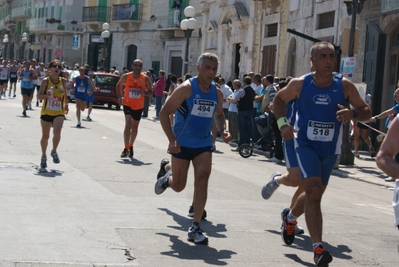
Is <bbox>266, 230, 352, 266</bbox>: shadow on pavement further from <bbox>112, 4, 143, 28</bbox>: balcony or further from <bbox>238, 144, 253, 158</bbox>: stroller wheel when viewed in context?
<bbox>112, 4, 143, 28</bbox>: balcony

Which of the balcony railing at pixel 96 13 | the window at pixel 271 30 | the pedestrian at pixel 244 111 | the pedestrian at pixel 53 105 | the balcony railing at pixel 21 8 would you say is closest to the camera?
the pedestrian at pixel 53 105

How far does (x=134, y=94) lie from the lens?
15414 millimetres

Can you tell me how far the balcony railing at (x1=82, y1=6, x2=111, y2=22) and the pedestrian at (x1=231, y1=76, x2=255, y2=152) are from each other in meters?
37.3

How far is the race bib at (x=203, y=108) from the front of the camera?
8.22m

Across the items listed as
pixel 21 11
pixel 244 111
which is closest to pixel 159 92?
pixel 244 111

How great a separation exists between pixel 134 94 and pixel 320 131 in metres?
8.61

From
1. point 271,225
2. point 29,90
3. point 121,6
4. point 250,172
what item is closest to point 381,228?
point 271,225

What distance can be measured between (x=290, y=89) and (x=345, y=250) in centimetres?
167

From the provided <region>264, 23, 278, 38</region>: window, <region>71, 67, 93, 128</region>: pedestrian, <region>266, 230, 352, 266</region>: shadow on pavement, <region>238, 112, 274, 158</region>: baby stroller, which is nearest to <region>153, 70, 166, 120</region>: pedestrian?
<region>264, 23, 278, 38</region>: window

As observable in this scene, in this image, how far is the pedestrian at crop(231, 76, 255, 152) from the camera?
19.3m

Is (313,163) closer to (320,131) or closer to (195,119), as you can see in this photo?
(320,131)

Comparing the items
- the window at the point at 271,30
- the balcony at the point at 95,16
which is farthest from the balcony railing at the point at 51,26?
the window at the point at 271,30

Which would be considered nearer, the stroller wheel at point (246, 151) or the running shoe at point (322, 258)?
the running shoe at point (322, 258)

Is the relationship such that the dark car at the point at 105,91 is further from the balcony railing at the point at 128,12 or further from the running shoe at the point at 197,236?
the running shoe at the point at 197,236
